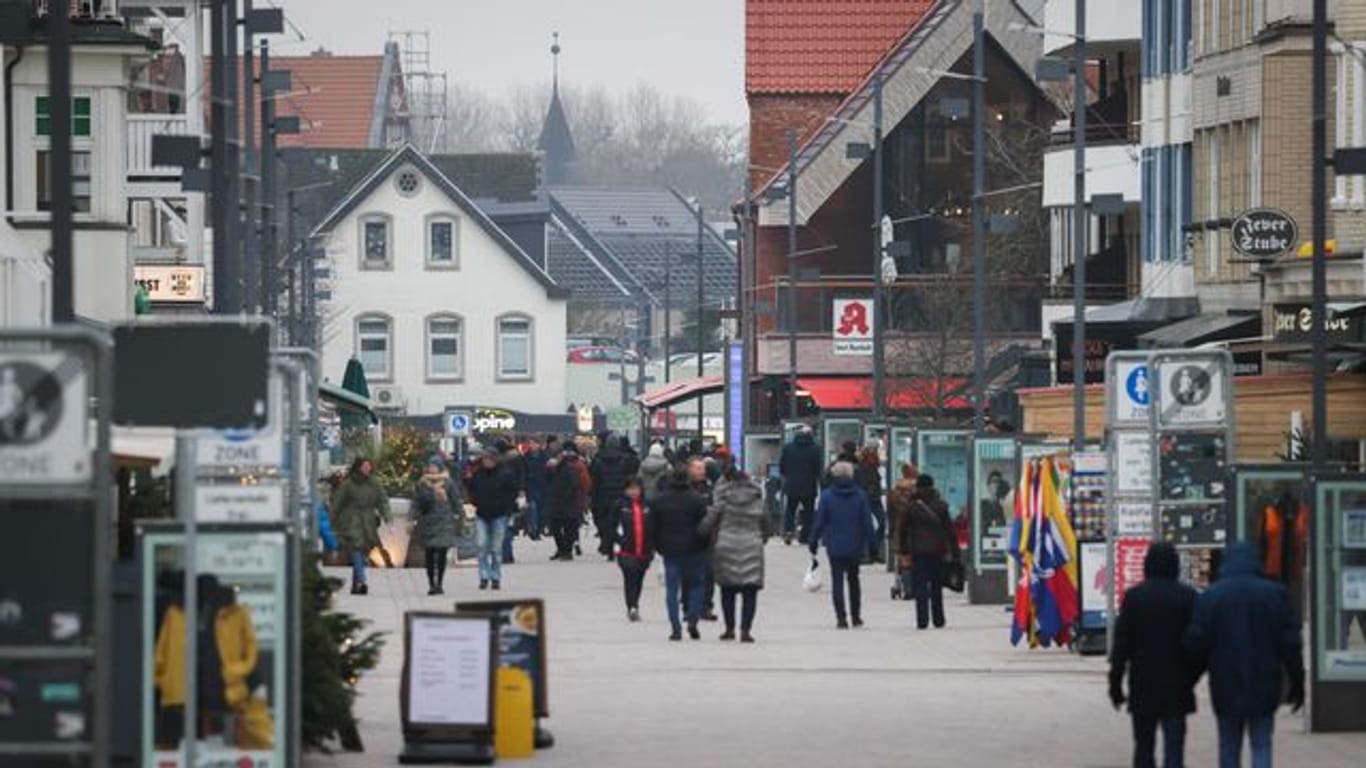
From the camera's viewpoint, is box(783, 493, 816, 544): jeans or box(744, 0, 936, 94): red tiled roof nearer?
box(783, 493, 816, 544): jeans

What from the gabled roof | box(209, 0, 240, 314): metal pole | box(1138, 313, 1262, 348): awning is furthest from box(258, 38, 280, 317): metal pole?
→ the gabled roof

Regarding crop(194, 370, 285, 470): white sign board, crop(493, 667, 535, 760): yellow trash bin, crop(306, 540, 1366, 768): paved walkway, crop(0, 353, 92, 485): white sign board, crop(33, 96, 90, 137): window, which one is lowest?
crop(306, 540, 1366, 768): paved walkway

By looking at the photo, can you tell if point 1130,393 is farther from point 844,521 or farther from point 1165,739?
point 1165,739

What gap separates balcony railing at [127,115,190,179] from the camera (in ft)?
169

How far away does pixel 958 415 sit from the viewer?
77.9 meters

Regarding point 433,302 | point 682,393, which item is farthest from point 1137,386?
point 433,302

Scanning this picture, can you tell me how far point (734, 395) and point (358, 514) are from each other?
35.7 m

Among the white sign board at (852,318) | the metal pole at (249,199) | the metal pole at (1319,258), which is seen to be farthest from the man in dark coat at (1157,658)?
the white sign board at (852,318)

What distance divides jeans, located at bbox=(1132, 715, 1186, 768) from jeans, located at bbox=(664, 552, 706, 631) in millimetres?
14735

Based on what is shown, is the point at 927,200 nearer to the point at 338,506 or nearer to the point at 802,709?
the point at 338,506

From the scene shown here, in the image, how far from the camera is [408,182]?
4560 inches

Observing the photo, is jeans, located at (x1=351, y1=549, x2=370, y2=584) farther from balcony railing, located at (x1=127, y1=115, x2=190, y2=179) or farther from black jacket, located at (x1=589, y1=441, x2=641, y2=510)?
balcony railing, located at (x1=127, y1=115, x2=190, y2=179)

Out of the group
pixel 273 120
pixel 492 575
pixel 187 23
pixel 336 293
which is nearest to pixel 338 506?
pixel 492 575

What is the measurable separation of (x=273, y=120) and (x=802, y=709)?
28642 millimetres
